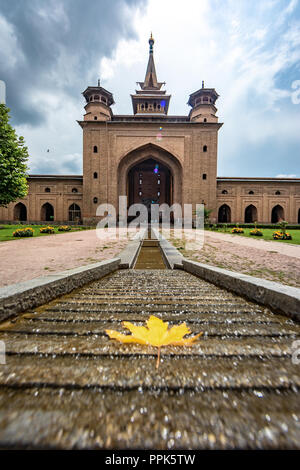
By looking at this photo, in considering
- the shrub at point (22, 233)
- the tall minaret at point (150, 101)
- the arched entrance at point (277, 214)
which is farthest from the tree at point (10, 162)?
the arched entrance at point (277, 214)

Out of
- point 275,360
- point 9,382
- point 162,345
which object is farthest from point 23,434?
point 275,360

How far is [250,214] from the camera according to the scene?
91.1 ft

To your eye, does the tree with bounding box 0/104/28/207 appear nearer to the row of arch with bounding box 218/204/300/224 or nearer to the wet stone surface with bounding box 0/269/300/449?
the wet stone surface with bounding box 0/269/300/449

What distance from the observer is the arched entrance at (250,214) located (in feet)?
88.2

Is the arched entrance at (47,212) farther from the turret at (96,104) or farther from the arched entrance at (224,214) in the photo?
the arched entrance at (224,214)

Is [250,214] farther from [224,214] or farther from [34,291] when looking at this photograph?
[34,291]

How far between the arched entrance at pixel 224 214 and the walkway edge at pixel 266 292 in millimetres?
26434

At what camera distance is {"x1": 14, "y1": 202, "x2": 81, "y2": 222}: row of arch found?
26312 millimetres

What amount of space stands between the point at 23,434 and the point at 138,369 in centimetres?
36

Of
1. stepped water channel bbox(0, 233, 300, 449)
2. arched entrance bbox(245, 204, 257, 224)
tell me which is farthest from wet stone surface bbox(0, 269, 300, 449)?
arched entrance bbox(245, 204, 257, 224)

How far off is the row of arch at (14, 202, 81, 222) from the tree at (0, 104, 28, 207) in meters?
11.9

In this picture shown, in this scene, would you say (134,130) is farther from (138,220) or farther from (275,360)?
(275,360)

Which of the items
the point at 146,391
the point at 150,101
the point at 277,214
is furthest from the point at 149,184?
the point at 146,391

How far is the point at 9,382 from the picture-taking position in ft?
2.21
